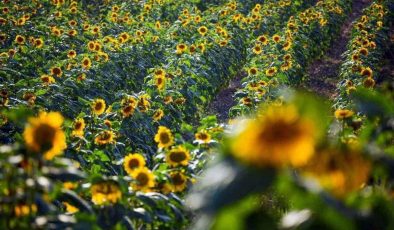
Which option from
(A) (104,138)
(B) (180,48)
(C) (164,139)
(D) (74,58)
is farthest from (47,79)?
(C) (164,139)

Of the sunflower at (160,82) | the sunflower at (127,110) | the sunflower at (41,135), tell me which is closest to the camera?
the sunflower at (41,135)

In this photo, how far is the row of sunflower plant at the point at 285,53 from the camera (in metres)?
5.95

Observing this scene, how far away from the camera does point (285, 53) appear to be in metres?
7.93

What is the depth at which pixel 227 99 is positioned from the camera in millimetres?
7707

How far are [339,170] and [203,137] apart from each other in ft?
5.25

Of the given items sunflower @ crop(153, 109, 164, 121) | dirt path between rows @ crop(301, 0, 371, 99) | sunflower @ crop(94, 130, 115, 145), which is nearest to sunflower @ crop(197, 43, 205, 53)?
dirt path between rows @ crop(301, 0, 371, 99)

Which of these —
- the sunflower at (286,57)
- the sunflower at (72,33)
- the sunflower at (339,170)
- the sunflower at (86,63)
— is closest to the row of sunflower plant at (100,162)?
the sunflower at (86,63)

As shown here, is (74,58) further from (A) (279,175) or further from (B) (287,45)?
(A) (279,175)

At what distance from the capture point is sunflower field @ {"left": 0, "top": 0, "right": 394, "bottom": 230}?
1.17 m

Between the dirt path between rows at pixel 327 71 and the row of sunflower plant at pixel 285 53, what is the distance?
6.5 inches

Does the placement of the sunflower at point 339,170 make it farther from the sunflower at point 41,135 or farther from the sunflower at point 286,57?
the sunflower at point 286,57

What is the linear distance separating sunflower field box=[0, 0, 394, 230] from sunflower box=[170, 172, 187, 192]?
0.01 metres

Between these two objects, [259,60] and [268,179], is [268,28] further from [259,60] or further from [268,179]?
[268,179]

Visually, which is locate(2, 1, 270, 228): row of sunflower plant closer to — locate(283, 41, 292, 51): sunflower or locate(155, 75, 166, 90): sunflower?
locate(155, 75, 166, 90): sunflower
